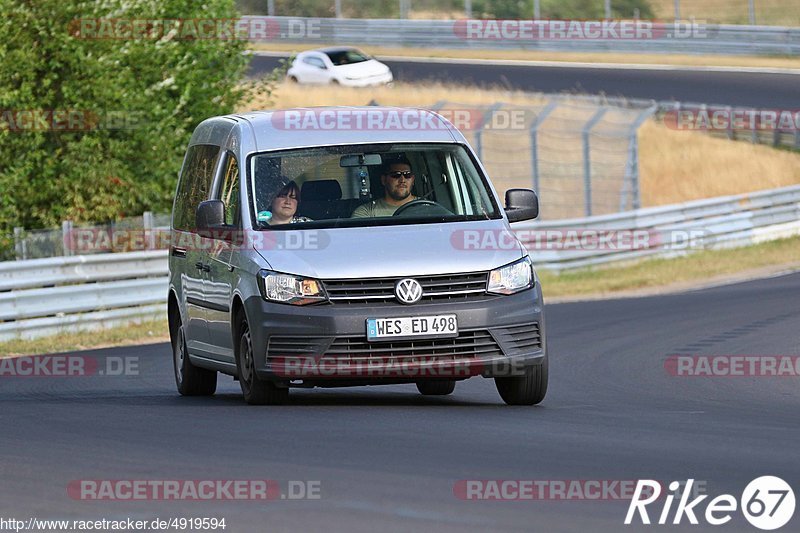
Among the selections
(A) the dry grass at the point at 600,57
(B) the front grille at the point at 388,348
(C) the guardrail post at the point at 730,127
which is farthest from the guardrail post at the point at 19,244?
(A) the dry grass at the point at 600,57

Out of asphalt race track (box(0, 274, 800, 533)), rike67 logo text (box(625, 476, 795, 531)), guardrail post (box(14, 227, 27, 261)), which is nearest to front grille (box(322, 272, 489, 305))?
asphalt race track (box(0, 274, 800, 533))

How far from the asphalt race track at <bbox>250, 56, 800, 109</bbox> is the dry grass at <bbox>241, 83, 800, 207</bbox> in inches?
55.4

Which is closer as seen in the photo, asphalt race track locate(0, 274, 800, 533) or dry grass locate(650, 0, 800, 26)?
asphalt race track locate(0, 274, 800, 533)

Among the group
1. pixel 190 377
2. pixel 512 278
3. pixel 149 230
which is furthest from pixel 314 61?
pixel 512 278

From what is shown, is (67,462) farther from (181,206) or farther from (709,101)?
(709,101)

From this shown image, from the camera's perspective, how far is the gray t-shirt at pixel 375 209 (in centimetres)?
1050

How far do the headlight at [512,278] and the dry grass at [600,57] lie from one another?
37.5 meters

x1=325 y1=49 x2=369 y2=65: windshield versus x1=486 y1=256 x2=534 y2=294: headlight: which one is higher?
x1=486 y1=256 x2=534 y2=294: headlight

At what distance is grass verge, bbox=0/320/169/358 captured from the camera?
18703 mm

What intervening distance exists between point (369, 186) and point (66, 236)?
11.2 m

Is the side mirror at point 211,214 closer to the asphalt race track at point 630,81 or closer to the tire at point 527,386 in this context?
the tire at point 527,386

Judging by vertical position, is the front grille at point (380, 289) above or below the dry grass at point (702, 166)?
above

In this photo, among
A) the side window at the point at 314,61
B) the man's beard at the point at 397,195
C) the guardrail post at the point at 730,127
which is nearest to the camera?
the man's beard at the point at 397,195

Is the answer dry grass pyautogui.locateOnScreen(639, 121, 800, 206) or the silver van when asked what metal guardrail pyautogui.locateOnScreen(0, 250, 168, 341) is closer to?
the silver van
